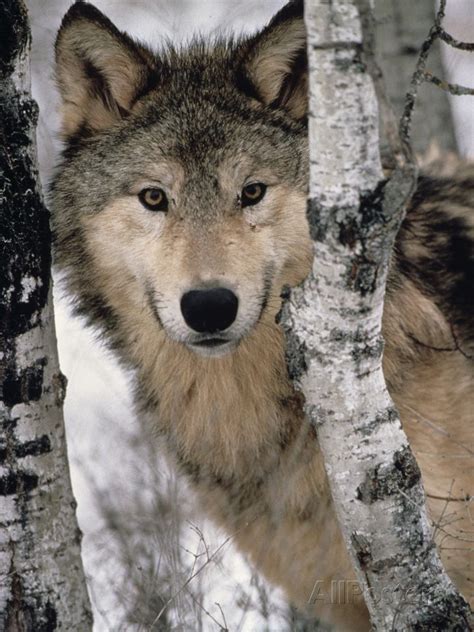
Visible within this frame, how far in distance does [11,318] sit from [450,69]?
14.6 feet

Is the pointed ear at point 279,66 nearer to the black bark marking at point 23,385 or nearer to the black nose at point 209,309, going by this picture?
the black nose at point 209,309

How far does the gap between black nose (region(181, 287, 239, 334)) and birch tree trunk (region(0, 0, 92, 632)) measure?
1.62 feet

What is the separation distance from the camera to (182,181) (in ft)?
11.0

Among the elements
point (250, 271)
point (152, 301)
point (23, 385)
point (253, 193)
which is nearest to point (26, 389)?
point (23, 385)

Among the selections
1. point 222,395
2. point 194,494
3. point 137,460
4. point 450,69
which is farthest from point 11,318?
point 450,69

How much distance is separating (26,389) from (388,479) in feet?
4.19

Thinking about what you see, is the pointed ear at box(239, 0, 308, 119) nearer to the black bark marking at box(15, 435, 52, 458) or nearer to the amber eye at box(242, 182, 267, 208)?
the amber eye at box(242, 182, 267, 208)

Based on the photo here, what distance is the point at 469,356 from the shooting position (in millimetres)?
3764

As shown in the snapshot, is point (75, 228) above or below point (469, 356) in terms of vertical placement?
Result: above

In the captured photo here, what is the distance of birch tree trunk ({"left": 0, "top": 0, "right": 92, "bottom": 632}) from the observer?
9.55 feet

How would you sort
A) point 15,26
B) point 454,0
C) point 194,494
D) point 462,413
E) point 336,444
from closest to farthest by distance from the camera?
point 336,444 < point 15,26 < point 462,413 < point 194,494 < point 454,0

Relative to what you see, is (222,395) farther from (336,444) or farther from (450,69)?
(450,69)

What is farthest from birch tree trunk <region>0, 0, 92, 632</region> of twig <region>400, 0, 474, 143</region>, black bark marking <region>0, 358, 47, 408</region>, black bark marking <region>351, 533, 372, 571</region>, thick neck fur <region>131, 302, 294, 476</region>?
twig <region>400, 0, 474, 143</region>

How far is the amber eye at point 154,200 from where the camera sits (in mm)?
3418
